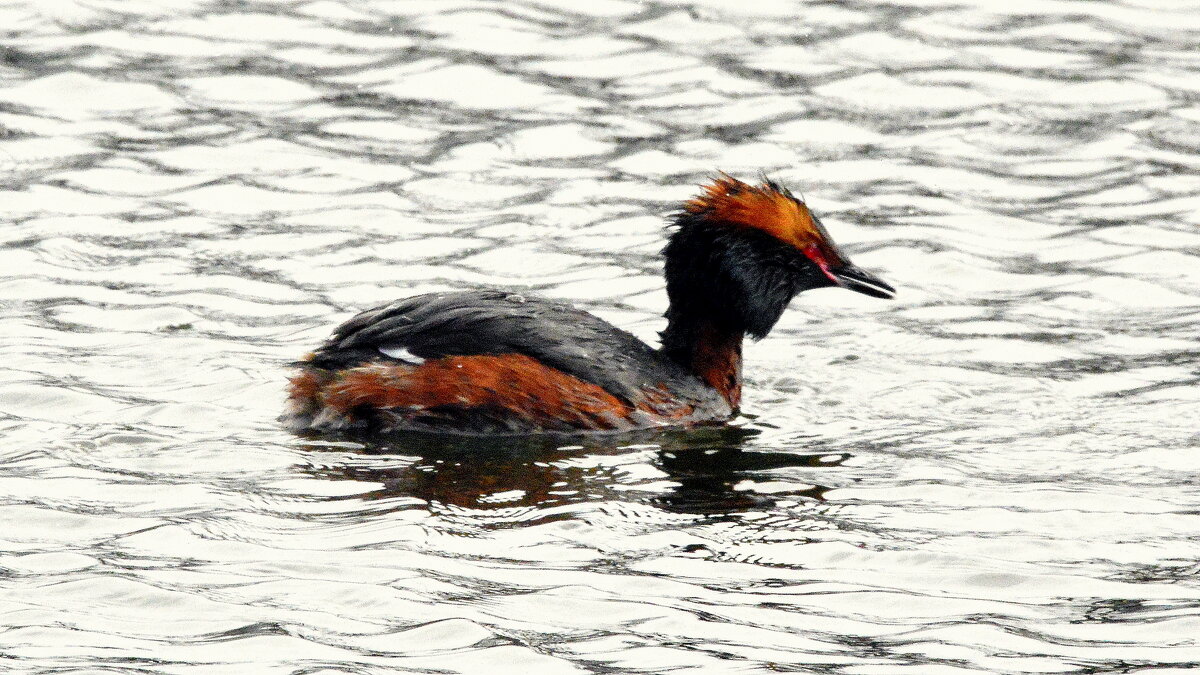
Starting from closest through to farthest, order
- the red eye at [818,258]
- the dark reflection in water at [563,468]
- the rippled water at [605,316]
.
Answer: the rippled water at [605,316] < the dark reflection in water at [563,468] < the red eye at [818,258]

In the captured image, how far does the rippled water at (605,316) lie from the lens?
6250 millimetres

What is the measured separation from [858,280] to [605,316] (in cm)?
136

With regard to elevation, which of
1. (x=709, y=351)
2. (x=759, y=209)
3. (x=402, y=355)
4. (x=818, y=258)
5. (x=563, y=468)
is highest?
(x=759, y=209)

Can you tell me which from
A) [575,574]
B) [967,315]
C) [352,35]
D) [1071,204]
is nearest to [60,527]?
[575,574]

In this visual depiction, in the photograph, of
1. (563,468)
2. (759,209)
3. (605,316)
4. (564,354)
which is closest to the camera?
(563,468)

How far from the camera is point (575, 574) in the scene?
21.6 ft

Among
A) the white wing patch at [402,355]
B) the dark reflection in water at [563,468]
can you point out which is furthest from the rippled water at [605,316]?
the white wing patch at [402,355]

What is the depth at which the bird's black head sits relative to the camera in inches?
348

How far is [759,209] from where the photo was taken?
349 inches

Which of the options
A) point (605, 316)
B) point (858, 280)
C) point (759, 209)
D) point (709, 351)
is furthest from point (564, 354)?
point (605, 316)

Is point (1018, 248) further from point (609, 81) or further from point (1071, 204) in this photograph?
point (609, 81)

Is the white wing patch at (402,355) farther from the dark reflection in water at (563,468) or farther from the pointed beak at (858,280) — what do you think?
the pointed beak at (858,280)

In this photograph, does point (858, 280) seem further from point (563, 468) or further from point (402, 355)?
point (402, 355)

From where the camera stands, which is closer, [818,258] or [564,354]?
[564,354]
